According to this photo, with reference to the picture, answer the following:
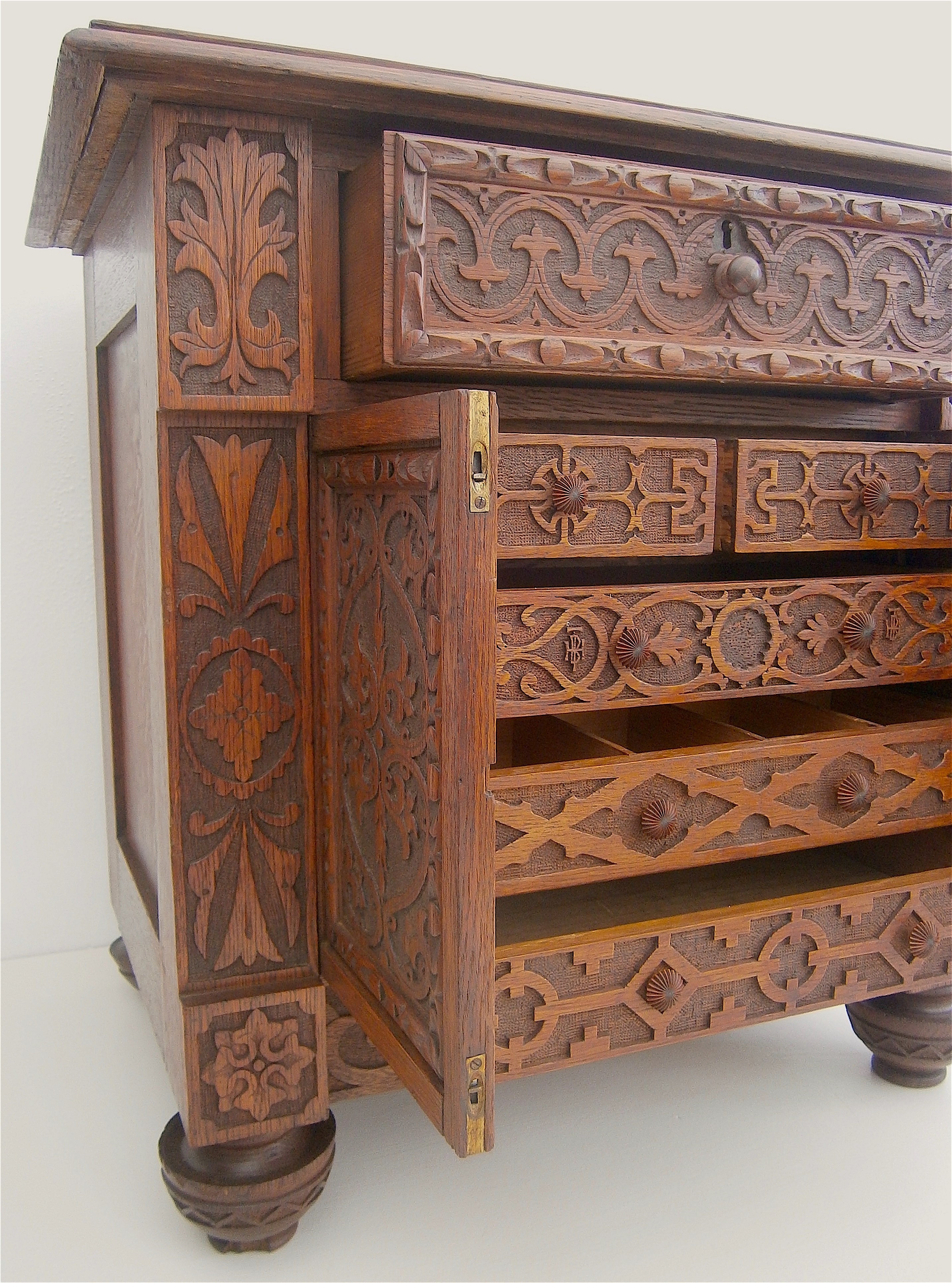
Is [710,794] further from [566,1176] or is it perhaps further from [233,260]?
[233,260]

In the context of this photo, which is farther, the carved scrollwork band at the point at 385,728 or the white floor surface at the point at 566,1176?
the white floor surface at the point at 566,1176

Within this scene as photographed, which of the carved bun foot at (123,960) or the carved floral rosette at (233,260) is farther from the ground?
the carved floral rosette at (233,260)

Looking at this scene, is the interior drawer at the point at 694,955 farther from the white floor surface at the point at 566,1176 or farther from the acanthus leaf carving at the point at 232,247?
the acanthus leaf carving at the point at 232,247

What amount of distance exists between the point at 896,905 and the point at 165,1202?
781 mm

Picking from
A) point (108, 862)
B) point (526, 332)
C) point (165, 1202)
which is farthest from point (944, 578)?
point (108, 862)

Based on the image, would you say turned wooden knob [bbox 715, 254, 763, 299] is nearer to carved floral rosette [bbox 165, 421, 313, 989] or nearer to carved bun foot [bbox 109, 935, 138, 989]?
A: carved floral rosette [bbox 165, 421, 313, 989]

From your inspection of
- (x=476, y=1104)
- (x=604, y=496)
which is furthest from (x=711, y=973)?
(x=604, y=496)

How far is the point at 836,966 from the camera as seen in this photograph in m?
A: 1.08

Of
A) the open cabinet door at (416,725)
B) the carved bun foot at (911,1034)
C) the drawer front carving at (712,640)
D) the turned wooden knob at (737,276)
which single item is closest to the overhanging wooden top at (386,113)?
the turned wooden knob at (737,276)

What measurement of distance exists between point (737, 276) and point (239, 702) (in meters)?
0.59

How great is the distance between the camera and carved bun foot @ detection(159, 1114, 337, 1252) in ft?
3.43

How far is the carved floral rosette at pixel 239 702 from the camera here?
1005 millimetres

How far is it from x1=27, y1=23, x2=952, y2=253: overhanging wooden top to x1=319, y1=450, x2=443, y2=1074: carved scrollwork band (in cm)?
30

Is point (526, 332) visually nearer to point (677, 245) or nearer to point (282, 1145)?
point (677, 245)
